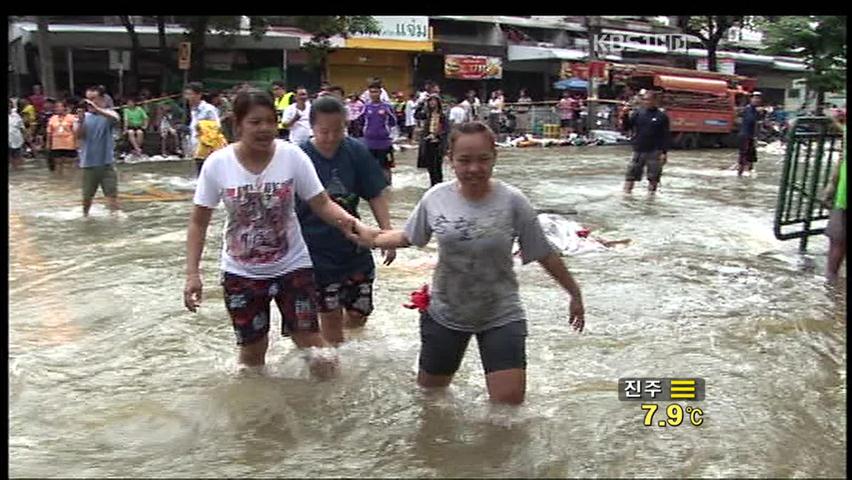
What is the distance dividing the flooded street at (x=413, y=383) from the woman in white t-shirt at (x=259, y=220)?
50cm

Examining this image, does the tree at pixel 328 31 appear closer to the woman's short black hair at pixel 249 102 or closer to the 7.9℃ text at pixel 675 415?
the woman's short black hair at pixel 249 102

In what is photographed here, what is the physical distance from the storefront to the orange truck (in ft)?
29.0

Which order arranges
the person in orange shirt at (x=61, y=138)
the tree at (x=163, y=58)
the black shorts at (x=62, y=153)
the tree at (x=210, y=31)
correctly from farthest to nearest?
the tree at (x=163, y=58) < the tree at (x=210, y=31) < the black shorts at (x=62, y=153) < the person in orange shirt at (x=61, y=138)

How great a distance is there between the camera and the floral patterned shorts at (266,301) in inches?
177

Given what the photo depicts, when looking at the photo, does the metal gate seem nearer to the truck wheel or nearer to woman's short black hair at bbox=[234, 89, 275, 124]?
woman's short black hair at bbox=[234, 89, 275, 124]

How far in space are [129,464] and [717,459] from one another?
8.26 feet

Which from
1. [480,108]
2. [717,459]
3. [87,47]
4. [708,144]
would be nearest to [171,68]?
[87,47]

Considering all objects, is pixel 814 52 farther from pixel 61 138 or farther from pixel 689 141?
pixel 61 138

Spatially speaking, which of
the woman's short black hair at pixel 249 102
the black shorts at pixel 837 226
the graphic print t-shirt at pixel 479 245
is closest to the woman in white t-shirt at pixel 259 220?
the woman's short black hair at pixel 249 102

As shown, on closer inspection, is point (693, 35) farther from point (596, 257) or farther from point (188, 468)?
point (188, 468)

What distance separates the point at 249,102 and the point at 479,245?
128 centimetres

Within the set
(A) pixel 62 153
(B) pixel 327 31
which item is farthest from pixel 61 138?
(B) pixel 327 31

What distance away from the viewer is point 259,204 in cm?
442

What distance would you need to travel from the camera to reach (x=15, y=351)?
18.7 ft
